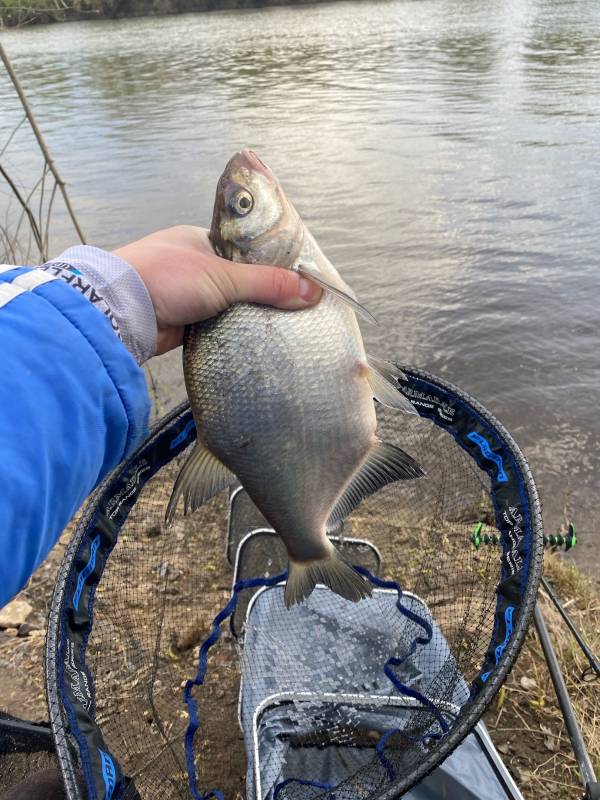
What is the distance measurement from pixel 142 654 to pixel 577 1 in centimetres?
3774

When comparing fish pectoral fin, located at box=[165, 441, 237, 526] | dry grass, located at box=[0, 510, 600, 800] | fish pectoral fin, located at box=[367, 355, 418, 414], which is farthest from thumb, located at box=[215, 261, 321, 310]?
dry grass, located at box=[0, 510, 600, 800]

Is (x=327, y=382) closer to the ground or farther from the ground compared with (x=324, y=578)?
farther from the ground

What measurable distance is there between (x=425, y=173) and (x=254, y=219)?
10272 mm

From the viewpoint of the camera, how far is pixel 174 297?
1760 mm

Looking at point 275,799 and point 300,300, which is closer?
point 300,300

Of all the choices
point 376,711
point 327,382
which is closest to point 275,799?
point 376,711

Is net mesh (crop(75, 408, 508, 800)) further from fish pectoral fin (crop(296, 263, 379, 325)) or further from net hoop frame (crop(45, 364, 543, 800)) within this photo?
fish pectoral fin (crop(296, 263, 379, 325))

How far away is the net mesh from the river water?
1.65 meters

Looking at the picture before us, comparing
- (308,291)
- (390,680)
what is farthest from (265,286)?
(390,680)

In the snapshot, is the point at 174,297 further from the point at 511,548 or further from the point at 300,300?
the point at 511,548

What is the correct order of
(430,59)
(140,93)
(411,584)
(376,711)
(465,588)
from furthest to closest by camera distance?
(430,59), (140,93), (411,584), (465,588), (376,711)

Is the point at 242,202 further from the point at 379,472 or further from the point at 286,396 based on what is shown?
the point at 379,472

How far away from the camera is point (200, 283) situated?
69.8 inches

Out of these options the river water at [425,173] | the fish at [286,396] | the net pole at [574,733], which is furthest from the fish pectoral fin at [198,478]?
the river water at [425,173]
